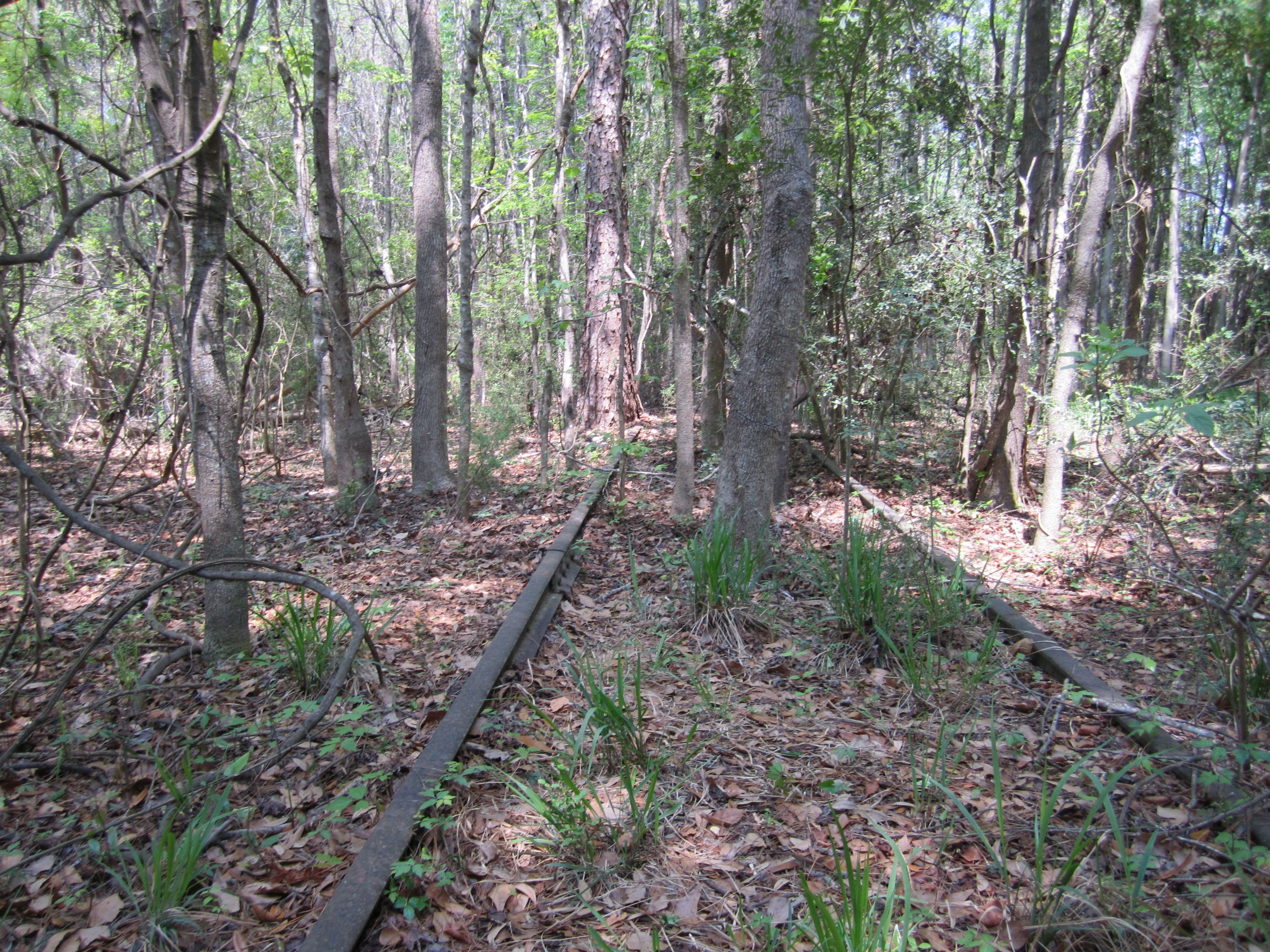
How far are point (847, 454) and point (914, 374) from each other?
4670 mm

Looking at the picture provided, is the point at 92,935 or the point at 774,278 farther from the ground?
the point at 774,278

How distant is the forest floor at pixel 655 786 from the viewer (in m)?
2.30

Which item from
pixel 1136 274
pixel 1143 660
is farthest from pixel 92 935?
pixel 1136 274

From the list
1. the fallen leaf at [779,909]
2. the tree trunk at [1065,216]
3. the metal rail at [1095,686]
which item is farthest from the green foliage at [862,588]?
the tree trunk at [1065,216]

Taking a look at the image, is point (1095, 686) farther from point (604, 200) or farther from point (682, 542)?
point (604, 200)

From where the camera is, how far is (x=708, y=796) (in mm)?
3025

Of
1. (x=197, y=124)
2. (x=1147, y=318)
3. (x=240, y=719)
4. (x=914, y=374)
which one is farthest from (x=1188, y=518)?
(x=1147, y=318)

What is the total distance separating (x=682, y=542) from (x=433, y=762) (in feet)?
12.8

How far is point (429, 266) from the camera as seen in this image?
8102 millimetres

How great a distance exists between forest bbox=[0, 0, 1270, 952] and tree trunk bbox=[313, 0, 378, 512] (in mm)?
55

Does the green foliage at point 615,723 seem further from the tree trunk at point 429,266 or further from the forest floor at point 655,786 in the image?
the tree trunk at point 429,266

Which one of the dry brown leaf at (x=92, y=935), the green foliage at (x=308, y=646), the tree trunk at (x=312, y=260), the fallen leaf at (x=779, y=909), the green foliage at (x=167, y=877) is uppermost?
the tree trunk at (x=312, y=260)

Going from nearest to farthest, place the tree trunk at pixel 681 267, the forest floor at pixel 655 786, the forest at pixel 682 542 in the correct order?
the forest floor at pixel 655 786, the forest at pixel 682 542, the tree trunk at pixel 681 267

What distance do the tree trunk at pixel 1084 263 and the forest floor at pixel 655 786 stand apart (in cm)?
151
